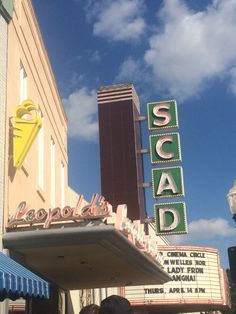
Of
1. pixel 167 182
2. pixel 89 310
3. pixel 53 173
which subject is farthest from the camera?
pixel 167 182

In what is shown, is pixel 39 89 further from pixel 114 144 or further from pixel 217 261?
pixel 217 261

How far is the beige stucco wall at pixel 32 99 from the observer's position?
40.4 feet

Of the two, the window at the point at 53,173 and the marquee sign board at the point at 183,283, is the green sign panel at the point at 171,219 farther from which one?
the window at the point at 53,173

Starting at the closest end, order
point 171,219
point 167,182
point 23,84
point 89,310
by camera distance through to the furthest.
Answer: point 89,310, point 23,84, point 171,219, point 167,182

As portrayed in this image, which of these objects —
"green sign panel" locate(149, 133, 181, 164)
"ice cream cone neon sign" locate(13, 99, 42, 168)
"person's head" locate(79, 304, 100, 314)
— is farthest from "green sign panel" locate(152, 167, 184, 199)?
"person's head" locate(79, 304, 100, 314)

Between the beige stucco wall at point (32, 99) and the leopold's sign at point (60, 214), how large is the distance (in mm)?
315

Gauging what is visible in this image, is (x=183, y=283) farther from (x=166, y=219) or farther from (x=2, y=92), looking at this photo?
(x=2, y=92)

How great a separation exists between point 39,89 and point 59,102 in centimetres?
410

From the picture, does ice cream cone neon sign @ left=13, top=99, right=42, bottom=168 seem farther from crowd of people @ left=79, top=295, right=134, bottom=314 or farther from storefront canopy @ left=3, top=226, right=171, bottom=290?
crowd of people @ left=79, top=295, right=134, bottom=314

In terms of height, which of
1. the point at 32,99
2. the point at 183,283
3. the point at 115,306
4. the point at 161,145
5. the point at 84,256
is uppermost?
the point at 161,145

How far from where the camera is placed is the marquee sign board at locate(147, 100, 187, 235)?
27.2 meters

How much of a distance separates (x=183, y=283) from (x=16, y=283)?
22.5m

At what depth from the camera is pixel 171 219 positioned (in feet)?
89.4

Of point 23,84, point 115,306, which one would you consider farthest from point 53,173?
point 115,306
